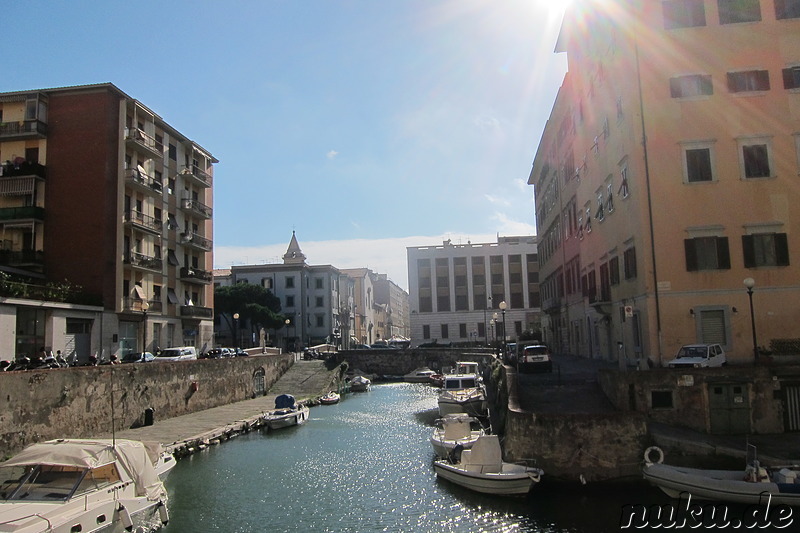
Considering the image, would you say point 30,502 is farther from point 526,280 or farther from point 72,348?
point 526,280

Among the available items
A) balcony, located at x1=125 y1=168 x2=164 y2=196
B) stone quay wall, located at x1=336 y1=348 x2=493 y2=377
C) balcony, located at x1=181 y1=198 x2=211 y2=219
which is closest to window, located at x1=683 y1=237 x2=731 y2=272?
balcony, located at x1=125 y1=168 x2=164 y2=196

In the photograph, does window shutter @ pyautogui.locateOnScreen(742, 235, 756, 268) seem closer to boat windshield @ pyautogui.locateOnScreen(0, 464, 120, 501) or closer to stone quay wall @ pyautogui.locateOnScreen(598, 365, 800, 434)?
stone quay wall @ pyautogui.locateOnScreen(598, 365, 800, 434)

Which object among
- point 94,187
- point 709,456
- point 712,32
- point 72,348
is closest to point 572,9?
point 712,32

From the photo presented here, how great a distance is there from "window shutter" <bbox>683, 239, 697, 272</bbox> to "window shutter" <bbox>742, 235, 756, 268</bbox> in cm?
219

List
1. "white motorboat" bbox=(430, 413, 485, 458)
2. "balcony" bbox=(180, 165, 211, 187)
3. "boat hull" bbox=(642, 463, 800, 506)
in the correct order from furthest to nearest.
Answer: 1. "balcony" bbox=(180, 165, 211, 187)
2. "white motorboat" bbox=(430, 413, 485, 458)
3. "boat hull" bbox=(642, 463, 800, 506)

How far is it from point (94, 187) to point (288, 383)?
83.8 feet

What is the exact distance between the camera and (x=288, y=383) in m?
57.3

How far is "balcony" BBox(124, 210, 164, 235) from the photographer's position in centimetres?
4253

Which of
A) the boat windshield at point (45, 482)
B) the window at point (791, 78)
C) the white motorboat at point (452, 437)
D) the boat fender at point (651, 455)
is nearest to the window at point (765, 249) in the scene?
the window at point (791, 78)

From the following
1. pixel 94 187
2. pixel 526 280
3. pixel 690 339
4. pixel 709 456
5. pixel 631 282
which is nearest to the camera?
pixel 709 456

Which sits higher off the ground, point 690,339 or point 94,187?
point 94,187

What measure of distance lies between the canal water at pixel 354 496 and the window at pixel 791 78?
20.9 m

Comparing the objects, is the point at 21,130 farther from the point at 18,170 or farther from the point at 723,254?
the point at 723,254

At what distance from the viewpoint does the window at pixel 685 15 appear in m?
29.6
